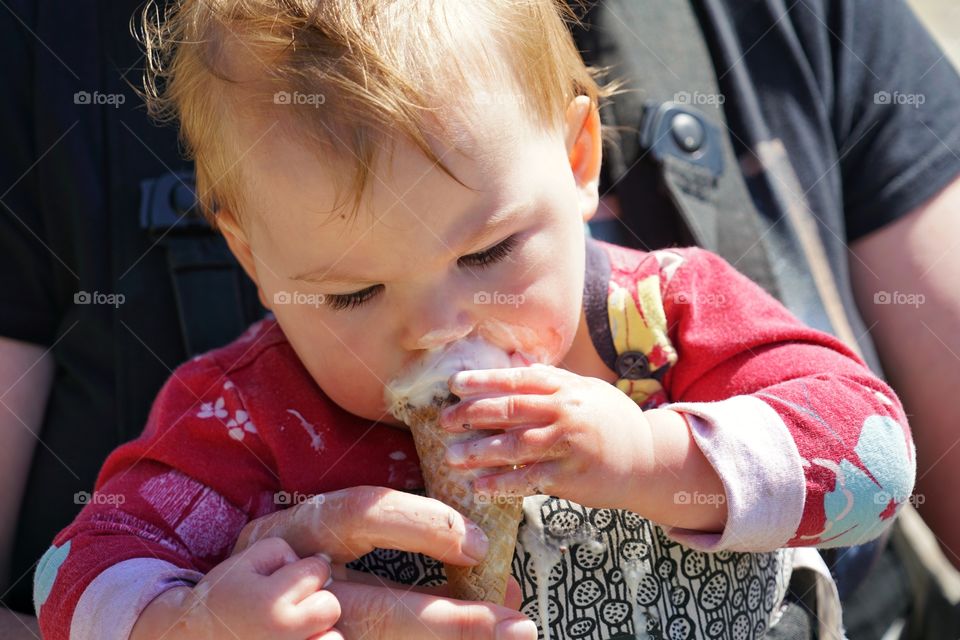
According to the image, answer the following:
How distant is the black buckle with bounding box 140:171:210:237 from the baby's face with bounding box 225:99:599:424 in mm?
356

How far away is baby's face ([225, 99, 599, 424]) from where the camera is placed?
1.25m

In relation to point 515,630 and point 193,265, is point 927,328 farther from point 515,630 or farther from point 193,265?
point 193,265

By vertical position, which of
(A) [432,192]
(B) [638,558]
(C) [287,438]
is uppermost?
(A) [432,192]

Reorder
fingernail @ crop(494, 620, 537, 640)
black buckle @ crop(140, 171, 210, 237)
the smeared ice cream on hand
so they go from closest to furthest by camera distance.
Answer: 1. fingernail @ crop(494, 620, 537, 640)
2. the smeared ice cream on hand
3. black buckle @ crop(140, 171, 210, 237)

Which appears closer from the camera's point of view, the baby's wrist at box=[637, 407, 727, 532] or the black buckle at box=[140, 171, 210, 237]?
the baby's wrist at box=[637, 407, 727, 532]

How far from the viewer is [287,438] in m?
1.47

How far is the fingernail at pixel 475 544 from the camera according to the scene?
4.00 feet

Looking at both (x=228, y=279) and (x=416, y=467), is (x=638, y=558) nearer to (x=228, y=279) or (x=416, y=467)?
(x=416, y=467)

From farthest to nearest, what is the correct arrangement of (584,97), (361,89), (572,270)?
(584,97)
(572,270)
(361,89)

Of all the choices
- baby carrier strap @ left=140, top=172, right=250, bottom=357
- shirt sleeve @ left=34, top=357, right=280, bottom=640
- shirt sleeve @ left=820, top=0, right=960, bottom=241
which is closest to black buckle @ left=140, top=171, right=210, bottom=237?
baby carrier strap @ left=140, top=172, right=250, bottom=357

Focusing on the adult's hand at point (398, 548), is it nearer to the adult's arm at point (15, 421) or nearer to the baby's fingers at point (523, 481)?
Answer: the baby's fingers at point (523, 481)

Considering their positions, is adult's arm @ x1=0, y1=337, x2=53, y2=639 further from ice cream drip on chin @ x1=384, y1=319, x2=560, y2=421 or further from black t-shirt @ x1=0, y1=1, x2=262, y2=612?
ice cream drip on chin @ x1=384, y1=319, x2=560, y2=421

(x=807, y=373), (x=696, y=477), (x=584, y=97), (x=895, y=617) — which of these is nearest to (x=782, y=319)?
(x=807, y=373)

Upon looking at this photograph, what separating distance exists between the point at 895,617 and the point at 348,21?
1609 millimetres
